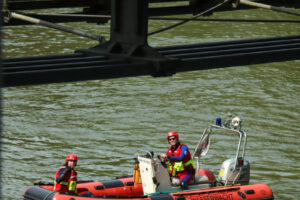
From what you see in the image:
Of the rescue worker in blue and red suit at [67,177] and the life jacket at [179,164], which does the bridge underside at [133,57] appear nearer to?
the rescue worker in blue and red suit at [67,177]

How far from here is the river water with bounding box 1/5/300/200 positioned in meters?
15.7

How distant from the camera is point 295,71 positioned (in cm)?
2853

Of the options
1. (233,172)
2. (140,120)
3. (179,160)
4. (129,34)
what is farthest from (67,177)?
(140,120)

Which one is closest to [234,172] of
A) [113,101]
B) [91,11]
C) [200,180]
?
[200,180]

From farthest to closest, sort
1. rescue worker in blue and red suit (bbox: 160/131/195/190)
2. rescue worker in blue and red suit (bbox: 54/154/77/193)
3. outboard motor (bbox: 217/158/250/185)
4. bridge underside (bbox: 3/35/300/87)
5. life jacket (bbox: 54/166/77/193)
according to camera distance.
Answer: outboard motor (bbox: 217/158/250/185)
rescue worker in blue and red suit (bbox: 160/131/195/190)
life jacket (bbox: 54/166/77/193)
rescue worker in blue and red suit (bbox: 54/154/77/193)
bridge underside (bbox: 3/35/300/87)

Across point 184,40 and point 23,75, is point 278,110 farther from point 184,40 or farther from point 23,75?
point 23,75

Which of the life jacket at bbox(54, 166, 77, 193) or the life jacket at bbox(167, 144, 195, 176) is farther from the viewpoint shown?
the life jacket at bbox(167, 144, 195, 176)

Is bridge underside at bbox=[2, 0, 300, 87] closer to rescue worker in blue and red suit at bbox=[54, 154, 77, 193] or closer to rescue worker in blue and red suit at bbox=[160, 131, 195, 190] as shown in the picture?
rescue worker in blue and red suit at bbox=[54, 154, 77, 193]

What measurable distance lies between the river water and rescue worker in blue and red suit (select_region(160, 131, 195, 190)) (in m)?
2.81

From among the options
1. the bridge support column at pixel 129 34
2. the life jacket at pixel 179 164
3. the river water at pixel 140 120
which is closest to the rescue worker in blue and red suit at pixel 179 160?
the life jacket at pixel 179 164

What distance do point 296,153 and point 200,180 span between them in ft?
18.7

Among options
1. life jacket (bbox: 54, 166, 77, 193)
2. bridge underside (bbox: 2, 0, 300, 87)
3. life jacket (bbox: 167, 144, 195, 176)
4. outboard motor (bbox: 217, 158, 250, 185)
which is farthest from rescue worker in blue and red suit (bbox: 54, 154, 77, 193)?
outboard motor (bbox: 217, 158, 250, 185)

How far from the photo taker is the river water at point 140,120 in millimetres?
15719

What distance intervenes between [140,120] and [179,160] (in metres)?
9.17
